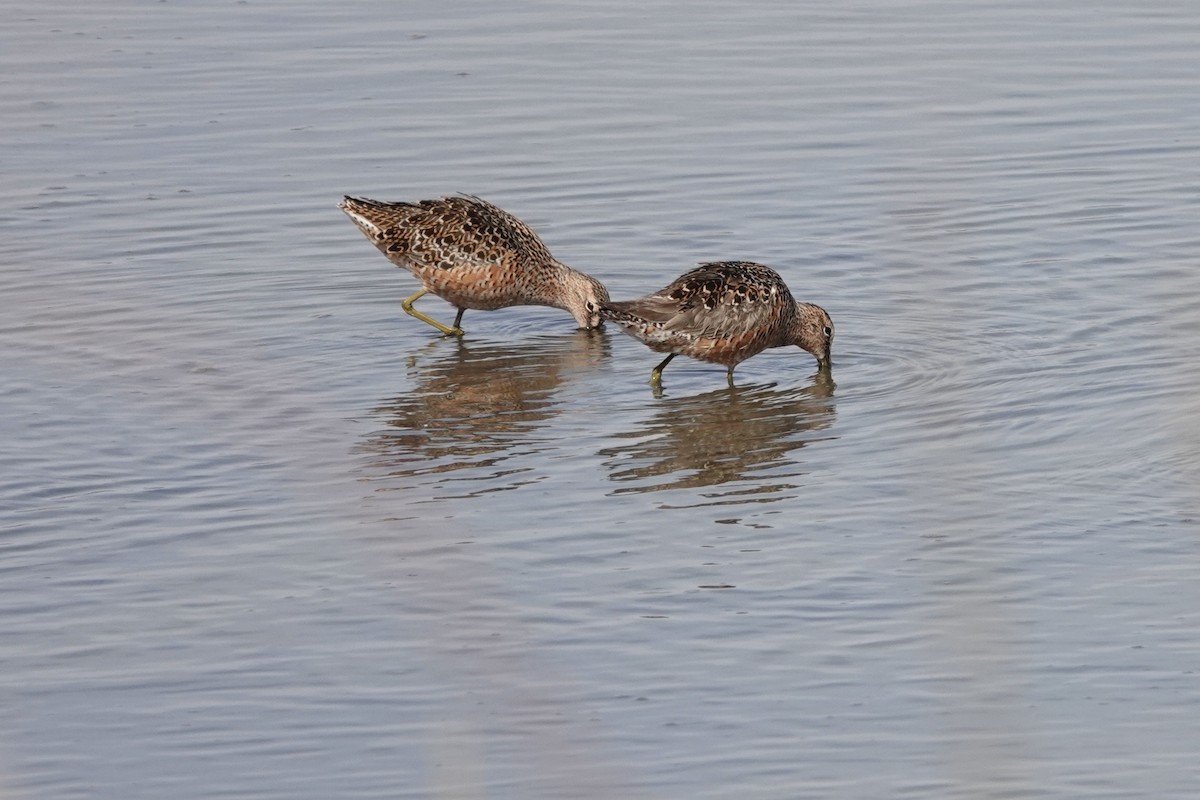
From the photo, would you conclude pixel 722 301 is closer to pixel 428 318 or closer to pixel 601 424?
pixel 601 424

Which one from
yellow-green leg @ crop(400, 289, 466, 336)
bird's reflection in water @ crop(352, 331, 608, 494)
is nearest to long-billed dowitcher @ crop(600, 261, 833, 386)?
bird's reflection in water @ crop(352, 331, 608, 494)

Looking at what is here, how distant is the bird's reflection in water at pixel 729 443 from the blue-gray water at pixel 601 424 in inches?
1.5

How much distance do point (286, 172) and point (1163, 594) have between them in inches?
334

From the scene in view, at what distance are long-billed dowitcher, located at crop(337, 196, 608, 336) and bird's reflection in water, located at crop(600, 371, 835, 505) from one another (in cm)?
141

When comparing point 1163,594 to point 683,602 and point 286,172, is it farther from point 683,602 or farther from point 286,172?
point 286,172

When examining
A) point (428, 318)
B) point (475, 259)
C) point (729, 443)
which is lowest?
point (729, 443)

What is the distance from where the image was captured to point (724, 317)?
10227mm

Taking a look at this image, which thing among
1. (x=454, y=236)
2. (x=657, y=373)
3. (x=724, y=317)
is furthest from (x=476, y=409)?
(x=454, y=236)

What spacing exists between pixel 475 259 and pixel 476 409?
160 cm

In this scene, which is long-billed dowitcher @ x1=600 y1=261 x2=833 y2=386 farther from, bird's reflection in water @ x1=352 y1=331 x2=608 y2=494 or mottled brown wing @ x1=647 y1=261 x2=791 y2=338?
bird's reflection in water @ x1=352 y1=331 x2=608 y2=494

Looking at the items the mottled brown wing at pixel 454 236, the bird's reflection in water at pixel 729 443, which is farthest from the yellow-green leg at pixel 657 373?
the mottled brown wing at pixel 454 236

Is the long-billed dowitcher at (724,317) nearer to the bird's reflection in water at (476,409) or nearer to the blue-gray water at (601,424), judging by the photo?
the blue-gray water at (601,424)

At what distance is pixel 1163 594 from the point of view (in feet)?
23.2

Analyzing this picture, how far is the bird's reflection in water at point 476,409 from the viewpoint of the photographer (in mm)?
8891
